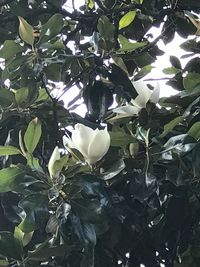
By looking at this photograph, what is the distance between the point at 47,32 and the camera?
178cm

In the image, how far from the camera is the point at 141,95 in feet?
5.54

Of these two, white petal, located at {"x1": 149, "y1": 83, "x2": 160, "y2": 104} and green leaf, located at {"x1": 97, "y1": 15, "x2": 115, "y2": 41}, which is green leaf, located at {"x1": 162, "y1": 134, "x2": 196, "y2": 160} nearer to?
white petal, located at {"x1": 149, "y1": 83, "x2": 160, "y2": 104}

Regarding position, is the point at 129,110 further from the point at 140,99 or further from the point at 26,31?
the point at 26,31

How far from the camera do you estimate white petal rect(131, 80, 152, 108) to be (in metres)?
1.68

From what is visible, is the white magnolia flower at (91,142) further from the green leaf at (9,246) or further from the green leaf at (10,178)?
the green leaf at (9,246)

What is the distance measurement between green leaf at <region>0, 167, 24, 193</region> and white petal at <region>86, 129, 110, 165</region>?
7.1 inches

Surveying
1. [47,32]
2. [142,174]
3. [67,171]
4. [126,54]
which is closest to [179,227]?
[142,174]

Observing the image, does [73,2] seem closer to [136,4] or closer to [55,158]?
[136,4]

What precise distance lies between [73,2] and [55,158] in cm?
106

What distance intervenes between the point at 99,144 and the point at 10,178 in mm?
229

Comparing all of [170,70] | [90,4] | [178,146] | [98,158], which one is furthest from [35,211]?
[90,4]

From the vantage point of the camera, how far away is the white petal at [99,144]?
4.96 feet

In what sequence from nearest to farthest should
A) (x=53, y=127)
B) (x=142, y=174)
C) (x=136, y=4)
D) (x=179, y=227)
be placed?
(x=142, y=174) → (x=179, y=227) → (x=53, y=127) → (x=136, y=4)

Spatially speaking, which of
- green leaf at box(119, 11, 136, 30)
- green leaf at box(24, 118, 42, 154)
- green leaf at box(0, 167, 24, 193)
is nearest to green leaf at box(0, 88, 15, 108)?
green leaf at box(24, 118, 42, 154)
